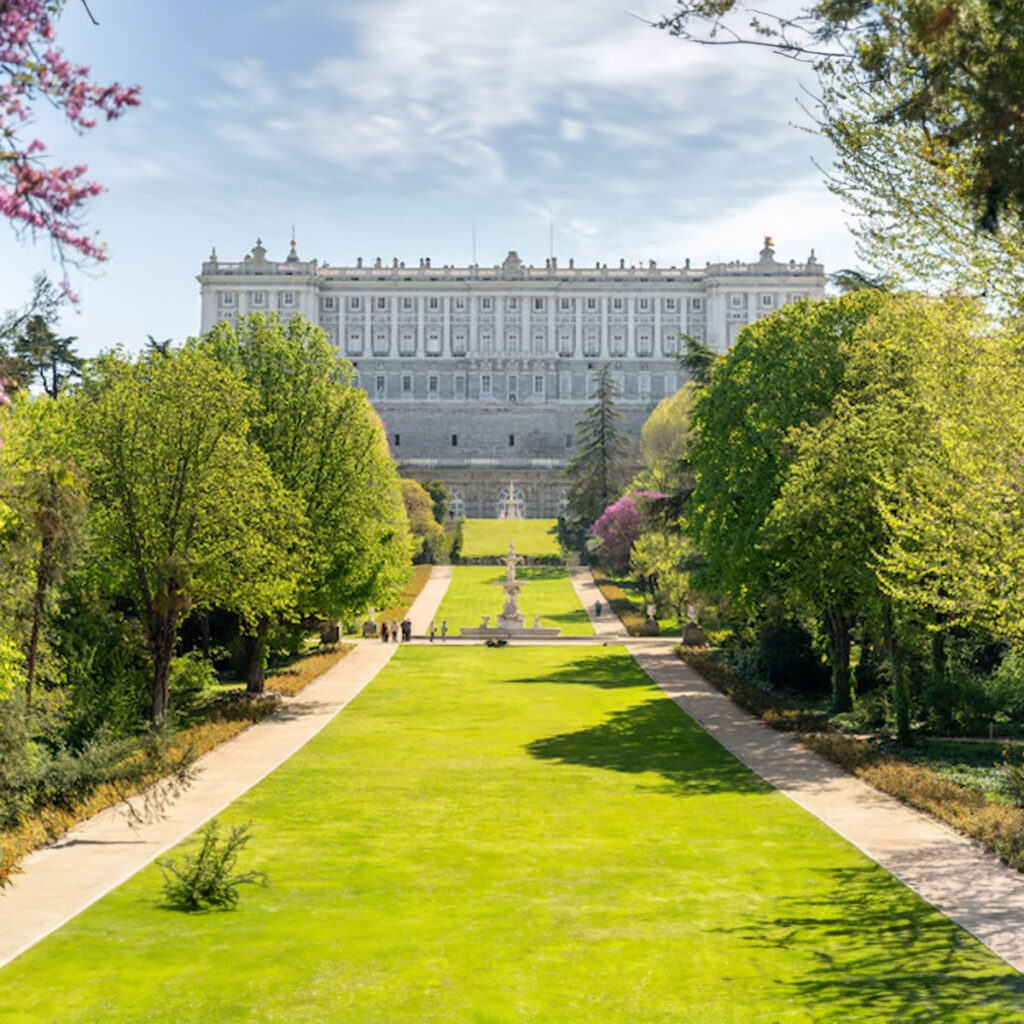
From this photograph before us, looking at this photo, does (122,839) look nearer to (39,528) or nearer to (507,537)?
Result: (39,528)

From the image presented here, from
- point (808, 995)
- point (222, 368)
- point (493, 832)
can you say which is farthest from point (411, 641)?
point (808, 995)

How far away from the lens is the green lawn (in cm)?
1266

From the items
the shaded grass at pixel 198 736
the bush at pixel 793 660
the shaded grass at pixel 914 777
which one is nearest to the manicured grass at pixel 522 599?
the shaded grass at pixel 198 736

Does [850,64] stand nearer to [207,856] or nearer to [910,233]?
[910,233]

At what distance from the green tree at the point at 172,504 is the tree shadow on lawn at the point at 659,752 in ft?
27.5

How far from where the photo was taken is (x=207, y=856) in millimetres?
16250

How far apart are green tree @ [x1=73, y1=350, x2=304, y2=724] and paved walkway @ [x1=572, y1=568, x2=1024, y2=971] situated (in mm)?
12165

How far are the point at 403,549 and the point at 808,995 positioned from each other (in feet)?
94.7

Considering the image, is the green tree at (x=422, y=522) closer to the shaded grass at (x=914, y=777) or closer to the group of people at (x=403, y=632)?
the group of people at (x=403, y=632)

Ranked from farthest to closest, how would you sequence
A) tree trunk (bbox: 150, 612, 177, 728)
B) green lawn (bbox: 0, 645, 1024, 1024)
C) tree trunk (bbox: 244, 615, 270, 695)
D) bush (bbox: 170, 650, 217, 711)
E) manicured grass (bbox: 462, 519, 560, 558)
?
1. manicured grass (bbox: 462, 519, 560, 558)
2. tree trunk (bbox: 244, 615, 270, 695)
3. bush (bbox: 170, 650, 217, 711)
4. tree trunk (bbox: 150, 612, 177, 728)
5. green lawn (bbox: 0, 645, 1024, 1024)

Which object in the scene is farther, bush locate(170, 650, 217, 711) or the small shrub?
bush locate(170, 650, 217, 711)

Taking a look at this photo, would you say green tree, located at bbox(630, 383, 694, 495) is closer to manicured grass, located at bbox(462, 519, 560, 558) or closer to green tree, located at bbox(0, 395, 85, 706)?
manicured grass, located at bbox(462, 519, 560, 558)

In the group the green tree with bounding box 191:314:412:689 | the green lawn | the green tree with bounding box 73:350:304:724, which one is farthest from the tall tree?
the green tree with bounding box 73:350:304:724

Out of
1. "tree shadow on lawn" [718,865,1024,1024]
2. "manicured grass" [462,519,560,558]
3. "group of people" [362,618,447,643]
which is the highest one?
"manicured grass" [462,519,560,558]
